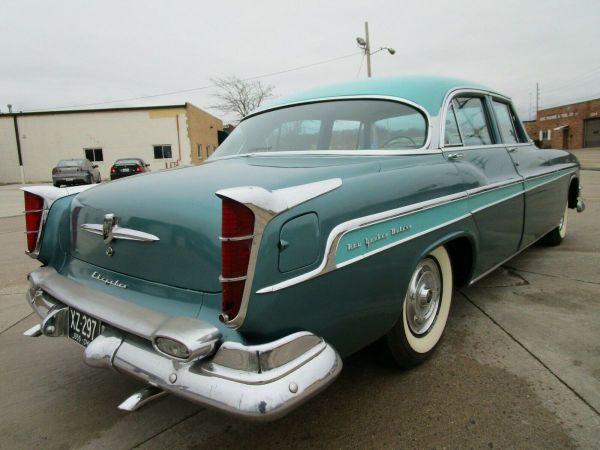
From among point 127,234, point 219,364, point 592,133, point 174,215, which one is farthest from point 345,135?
point 592,133

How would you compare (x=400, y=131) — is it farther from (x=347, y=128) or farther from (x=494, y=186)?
(x=494, y=186)

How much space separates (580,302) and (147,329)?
3205mm

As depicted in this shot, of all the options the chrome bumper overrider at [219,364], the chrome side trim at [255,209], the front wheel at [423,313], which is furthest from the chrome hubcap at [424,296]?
the chrome side trim at [255,209]

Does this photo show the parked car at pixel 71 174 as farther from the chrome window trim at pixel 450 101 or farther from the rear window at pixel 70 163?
the chrome window trim at pixel 450 101

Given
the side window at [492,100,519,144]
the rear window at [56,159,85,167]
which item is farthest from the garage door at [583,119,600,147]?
the side window at [492,100,519,144]

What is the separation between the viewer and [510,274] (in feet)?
13.4

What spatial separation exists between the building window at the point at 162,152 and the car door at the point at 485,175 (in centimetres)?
2687

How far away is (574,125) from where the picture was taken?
3900 cm

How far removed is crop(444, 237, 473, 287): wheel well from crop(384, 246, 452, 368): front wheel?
0.16 meters

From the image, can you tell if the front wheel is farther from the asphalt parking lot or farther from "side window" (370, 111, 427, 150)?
"side window" (370, 111, 427, 150)

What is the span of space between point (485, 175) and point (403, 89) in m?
0.81

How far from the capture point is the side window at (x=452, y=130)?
2750 mm

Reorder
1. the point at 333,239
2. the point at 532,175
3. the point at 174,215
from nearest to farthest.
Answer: the point at 333,239 → the point at 174,215 → the point at 532,175

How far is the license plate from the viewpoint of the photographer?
6.16ft
